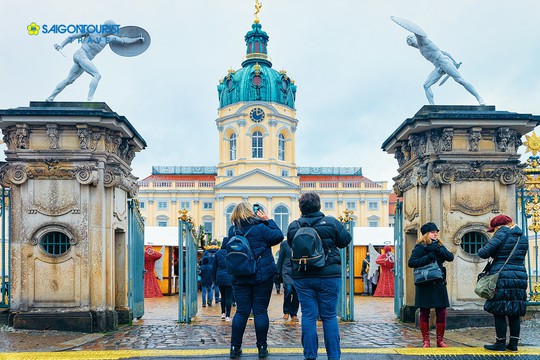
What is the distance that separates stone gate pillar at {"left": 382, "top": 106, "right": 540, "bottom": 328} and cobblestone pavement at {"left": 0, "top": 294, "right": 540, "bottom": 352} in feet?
2.79

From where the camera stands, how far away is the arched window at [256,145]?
59.3 m

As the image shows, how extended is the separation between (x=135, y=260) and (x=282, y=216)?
151ft

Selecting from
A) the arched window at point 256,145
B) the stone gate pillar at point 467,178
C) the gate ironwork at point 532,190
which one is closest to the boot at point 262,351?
the stone gate pillar at point 467,178

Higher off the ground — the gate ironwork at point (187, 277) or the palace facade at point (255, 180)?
the palace facade at point (255, 180)

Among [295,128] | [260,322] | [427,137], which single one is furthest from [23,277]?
[295,128]

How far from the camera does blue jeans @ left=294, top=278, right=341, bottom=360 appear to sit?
19.0ft

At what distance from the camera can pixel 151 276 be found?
1961cm

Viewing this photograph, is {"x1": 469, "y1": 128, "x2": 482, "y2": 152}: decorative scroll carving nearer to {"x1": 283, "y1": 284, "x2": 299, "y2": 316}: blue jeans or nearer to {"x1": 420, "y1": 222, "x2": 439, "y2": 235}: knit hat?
{"x1": 420, "y1": 222, "x2": 439, "y2": 235}: knit hat

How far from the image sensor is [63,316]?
9375 mm

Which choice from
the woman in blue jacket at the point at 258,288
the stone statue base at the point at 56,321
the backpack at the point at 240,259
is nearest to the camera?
the backpack at the point at 240,259

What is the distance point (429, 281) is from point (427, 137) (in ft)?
10.7

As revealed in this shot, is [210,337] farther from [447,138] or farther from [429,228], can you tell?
[447,138]

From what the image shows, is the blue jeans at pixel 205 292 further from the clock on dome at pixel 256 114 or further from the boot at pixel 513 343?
the clock on dome at pixel 256 114

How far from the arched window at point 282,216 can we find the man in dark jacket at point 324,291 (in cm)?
5057
